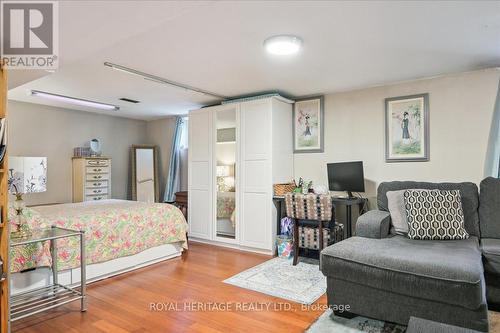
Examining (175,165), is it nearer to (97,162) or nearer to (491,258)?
(97,162)

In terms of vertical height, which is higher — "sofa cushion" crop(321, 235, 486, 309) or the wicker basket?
the wicker basket

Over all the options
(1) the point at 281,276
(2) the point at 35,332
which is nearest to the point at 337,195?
(1) the point at 281,276

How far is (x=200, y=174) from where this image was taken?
4.87 meters

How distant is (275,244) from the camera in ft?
13.6

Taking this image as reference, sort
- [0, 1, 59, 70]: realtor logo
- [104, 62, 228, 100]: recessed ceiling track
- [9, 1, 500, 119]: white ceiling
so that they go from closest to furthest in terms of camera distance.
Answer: [0, 1, 59, 70]: realtor logo, [9, 1, 500, 119]: white ceiling, [104, 62, 228, 100]: recessed ceiling track

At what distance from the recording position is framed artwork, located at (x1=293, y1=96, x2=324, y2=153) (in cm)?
438

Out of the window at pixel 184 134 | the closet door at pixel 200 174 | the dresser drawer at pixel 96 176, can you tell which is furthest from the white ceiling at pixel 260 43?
the window at pixel 184 134

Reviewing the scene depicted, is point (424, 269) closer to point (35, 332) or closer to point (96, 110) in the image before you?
point (35, 332)

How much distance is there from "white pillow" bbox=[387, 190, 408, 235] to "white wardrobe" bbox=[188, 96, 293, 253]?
158 cm

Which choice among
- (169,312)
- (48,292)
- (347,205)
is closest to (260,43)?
(347,205)

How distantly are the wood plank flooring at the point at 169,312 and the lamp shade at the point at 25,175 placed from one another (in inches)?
72.4

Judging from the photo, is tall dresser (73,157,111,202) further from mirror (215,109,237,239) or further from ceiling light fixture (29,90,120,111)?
mirror (215,109,237,239)

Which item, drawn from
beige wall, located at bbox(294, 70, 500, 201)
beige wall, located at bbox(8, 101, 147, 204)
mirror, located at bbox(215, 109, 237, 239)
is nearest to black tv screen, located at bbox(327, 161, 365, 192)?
beige wall, located at bbox(294, 70, 500, 201)

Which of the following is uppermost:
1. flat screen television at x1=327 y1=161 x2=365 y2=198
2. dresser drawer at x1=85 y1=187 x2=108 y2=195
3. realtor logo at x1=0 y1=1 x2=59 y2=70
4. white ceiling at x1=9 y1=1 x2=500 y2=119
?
white ceiling at x1=9 y1=1 x2=500 y2=119
